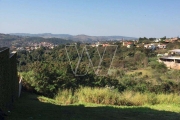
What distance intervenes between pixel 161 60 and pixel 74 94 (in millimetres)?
36924

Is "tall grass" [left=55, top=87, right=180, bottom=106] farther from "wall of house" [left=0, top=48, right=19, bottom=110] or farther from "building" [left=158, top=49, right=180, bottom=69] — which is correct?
"building" [left=158, top=49, right=180, bottom=69]

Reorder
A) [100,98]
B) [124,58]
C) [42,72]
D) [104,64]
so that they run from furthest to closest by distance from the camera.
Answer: [124,58], [104,64], [42,72], [100,98]

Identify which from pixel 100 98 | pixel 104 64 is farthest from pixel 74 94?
pixel 104 64

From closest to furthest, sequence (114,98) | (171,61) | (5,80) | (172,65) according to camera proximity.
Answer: (5,80), (114,98), (172,65), (171,61)

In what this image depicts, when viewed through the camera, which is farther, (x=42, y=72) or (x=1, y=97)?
(x=42, y=72)

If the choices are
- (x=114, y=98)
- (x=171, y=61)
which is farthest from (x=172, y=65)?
(x=114, y=98)

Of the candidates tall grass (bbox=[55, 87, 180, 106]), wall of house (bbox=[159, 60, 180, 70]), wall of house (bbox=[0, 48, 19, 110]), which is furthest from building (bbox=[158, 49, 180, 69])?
wall of house (bbox=[0, 48, 19, 110])

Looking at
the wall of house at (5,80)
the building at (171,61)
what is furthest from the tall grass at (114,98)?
the building at (171,61)

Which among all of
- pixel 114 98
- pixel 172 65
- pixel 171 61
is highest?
pixel 114 98

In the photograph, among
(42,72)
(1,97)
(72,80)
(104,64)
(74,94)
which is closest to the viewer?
(1,97)

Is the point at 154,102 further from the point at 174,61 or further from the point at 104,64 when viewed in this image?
the point at 174,61

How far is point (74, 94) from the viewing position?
10.6 metres

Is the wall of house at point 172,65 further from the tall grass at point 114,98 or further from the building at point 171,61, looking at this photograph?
the tall grass at point 114,98

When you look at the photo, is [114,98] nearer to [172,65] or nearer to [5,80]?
[5,80]
